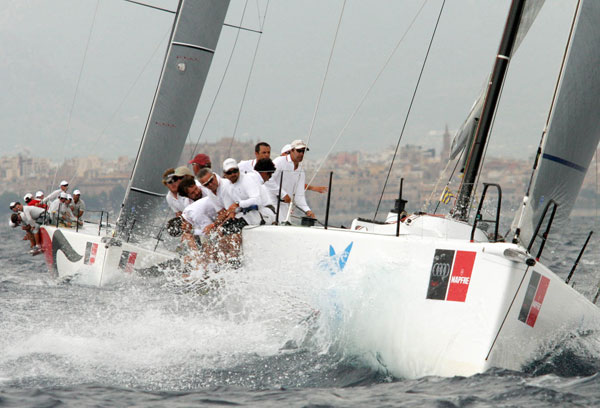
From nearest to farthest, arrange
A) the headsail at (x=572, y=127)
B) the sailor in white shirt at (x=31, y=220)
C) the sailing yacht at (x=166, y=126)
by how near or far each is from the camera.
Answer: the headsail at (x=572, y=127) < the sailing yacht at (x=166, y=126) < the sailor in white shirt at (x=31, y=220)

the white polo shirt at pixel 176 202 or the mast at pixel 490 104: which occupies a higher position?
the mast at pixel 490 104

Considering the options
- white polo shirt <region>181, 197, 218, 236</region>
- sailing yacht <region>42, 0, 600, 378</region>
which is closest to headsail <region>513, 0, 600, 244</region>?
sailing yacht <region>42, 0, 600, 378</region>

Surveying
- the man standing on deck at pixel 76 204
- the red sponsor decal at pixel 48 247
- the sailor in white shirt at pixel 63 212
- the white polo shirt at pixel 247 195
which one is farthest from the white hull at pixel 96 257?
the white polo shirt at pixel 247 195

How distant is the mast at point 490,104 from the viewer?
566 centimetres

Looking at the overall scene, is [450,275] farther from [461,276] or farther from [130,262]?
[130,262]

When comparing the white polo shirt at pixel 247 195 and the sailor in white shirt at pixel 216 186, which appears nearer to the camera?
the white polo shirt at pixel 247 195

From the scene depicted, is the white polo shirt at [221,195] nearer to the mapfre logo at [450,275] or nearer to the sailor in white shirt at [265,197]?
the sailor in white shirt at [265,197]

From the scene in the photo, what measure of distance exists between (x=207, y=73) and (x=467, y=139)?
4.23 m

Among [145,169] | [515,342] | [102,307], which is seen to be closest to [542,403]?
[515,342]

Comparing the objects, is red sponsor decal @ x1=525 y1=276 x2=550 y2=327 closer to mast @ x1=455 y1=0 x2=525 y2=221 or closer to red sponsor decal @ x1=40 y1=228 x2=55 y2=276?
mast @ x1=455 y1=0 x2=525 y2=221

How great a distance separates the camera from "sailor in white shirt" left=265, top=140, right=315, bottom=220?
5883mm

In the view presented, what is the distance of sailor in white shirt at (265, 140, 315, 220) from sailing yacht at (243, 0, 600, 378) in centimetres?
67

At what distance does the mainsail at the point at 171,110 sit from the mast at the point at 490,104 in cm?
496

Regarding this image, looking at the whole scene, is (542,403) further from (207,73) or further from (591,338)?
(207,73)
